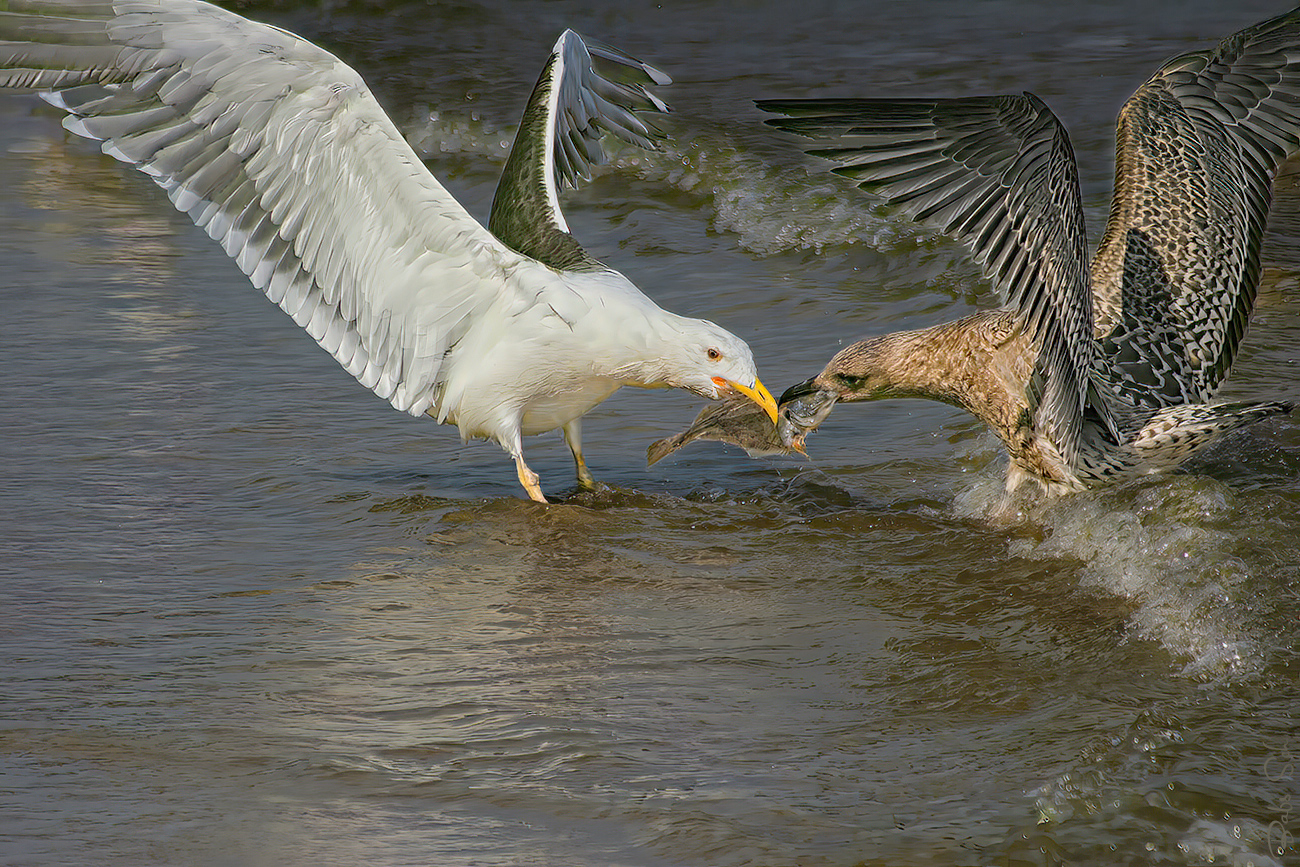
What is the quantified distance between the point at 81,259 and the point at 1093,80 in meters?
6.81

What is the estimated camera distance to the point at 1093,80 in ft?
33.4

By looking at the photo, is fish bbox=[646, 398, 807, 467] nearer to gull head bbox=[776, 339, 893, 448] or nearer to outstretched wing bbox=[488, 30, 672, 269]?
gull head bbox=[776, 339, 893, 448]

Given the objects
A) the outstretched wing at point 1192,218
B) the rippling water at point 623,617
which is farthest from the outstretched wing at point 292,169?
the outstretched wing at point 1192,218

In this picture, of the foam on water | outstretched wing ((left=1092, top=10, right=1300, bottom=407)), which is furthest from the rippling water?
outstretched wing ((left=1092, top=10, right=1300, bottom=407))

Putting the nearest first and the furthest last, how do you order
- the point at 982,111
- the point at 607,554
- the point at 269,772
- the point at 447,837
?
the point at 447,837
the point at 269,772
the point at 982,111
the point at 607,554

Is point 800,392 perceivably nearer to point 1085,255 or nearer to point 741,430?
point 741,430

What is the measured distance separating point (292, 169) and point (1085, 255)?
2.47m

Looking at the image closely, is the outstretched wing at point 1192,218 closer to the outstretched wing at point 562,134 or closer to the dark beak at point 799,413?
the dark beak at point 799,413

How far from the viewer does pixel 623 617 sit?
409cm

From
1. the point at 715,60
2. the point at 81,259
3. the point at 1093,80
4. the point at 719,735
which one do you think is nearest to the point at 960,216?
the point at 719,735

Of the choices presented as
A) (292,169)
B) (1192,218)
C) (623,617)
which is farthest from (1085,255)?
(292,169)

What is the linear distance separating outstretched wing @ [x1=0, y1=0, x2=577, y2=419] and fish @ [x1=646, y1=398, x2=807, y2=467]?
79cm

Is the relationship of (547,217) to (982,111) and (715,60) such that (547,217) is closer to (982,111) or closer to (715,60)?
(982,111)

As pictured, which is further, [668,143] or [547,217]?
[668,143]
